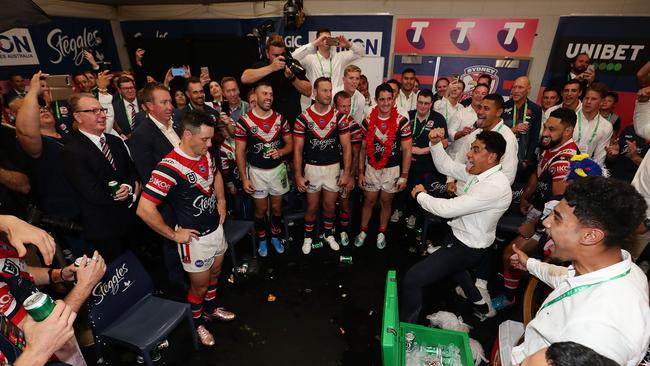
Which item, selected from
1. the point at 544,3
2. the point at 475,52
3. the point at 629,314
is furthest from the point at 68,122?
the point at 544,3

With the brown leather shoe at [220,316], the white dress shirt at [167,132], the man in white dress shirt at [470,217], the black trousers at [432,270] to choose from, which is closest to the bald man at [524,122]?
the man in white dress shirt at [470,217]

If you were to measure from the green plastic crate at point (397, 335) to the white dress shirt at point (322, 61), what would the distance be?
3.31 meters

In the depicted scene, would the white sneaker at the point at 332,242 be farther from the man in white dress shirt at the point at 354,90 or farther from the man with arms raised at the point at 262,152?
the man in white dress shirt at the point at 354,90

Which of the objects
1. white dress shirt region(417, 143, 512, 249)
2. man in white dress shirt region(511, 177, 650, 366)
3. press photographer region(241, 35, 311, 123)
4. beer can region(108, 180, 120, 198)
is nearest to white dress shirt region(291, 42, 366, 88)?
press photographer region(241, 35, 311, 123)

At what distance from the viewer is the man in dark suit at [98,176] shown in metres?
2.67

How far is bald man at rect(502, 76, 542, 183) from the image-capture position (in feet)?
14.4

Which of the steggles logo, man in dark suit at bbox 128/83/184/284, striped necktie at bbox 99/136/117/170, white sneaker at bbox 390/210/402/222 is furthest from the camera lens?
the steggles logo

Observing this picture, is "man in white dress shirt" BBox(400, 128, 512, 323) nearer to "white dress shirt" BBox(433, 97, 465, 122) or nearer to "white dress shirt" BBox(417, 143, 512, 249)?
"white dress shirt" BBox(417, 143, 512, 249)

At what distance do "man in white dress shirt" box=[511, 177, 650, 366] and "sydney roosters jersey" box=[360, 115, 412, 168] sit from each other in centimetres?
243

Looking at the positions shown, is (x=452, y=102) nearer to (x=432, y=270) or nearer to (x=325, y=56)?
(x=325, y=56)

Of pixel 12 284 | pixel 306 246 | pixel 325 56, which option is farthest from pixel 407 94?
pixel 12 284

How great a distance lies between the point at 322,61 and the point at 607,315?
4.24 metres

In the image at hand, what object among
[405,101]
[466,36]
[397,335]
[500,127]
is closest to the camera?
[397,335]

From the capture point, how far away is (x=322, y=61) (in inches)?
183
